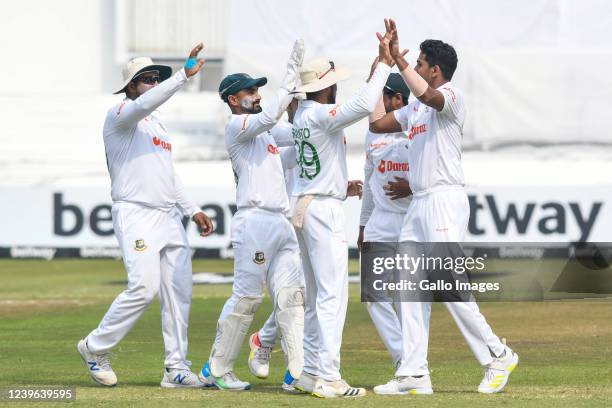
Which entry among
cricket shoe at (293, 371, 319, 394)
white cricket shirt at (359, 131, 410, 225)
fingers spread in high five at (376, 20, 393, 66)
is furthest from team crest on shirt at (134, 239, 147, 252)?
fingers spread in high five at (376, 20, 393, 66)

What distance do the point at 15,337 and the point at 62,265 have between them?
938 cm

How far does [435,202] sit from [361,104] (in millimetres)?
789

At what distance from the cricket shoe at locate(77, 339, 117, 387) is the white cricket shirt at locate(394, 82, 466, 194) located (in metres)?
2.36

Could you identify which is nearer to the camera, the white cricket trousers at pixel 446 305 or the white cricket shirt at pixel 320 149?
the white cricket trousers at pixel 446 305

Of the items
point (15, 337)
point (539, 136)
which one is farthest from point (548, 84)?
point (15, 337)

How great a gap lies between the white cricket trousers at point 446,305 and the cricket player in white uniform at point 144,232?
1562mm

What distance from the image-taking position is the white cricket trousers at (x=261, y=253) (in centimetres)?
927

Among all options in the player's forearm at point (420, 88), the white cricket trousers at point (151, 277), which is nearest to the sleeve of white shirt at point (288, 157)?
the white cricket trousers at point (151, 277)

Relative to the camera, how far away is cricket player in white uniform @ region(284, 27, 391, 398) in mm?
8789

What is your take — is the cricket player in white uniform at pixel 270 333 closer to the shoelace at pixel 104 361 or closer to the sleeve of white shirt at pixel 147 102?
the sleeve of white shirt at pixel 147 102

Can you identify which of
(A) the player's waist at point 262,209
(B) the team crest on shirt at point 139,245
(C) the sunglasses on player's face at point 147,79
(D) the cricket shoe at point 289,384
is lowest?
(D) the cricket shoe at point 289,384

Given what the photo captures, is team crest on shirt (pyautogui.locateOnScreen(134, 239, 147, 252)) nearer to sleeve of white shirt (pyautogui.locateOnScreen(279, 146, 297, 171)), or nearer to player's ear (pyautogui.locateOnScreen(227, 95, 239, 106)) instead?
player's ear (pyautogui.locateOnScreen(227, 95, 239, 106))

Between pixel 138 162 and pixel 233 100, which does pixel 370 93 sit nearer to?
pixel 233 100

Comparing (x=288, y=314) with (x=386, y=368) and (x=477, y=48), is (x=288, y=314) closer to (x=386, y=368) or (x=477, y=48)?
(x=386, y=368)
